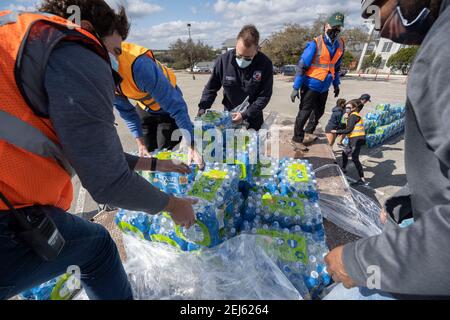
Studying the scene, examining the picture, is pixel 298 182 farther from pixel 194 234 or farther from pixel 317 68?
pixel 317 68

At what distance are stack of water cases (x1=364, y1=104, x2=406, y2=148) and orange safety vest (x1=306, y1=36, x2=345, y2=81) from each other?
6.53ft

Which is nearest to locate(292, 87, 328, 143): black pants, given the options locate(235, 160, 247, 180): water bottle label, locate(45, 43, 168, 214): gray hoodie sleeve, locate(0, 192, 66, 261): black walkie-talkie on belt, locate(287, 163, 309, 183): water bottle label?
locate(287, 163, 309, 183): water bottle label

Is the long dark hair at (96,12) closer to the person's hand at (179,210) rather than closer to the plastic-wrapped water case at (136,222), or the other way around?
the person's hand at (179,210)

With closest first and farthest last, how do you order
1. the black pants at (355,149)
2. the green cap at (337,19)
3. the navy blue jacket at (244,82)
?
the navy blue jacket at (244,82), the green cap at (337,19), the black pants at (355,149)

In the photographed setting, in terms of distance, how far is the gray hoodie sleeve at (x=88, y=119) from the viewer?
66 cm

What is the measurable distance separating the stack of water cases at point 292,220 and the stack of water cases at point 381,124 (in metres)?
3.75

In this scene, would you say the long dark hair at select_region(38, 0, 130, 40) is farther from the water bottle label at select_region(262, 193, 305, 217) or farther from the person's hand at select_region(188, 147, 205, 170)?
the water bottle label at select_region(262, 193, 305, 217)

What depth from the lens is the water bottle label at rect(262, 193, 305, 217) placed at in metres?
1.77

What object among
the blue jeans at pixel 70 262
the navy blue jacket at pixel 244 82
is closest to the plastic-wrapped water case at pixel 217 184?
the blue jeans at pixel 70 262

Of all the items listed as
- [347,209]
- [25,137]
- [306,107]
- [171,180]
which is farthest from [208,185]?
[306,107]

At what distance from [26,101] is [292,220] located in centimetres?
166
